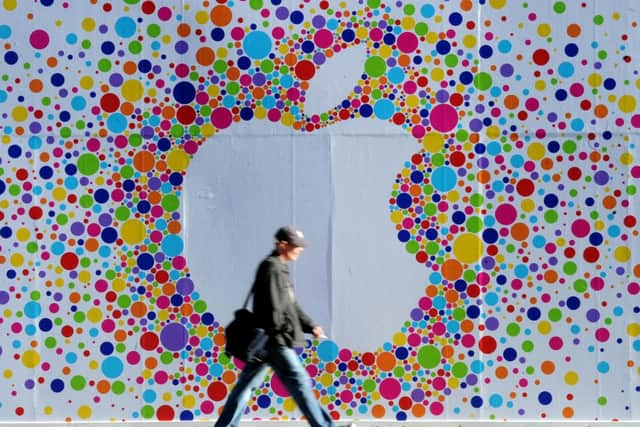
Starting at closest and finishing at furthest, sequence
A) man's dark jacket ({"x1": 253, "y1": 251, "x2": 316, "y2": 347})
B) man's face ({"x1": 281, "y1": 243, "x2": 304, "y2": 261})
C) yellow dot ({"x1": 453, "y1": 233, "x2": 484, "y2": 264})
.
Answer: man's dark jacket ({"x1": 253, "y1": 251, "x2": 316, "y2": 347}), man's face ({"x1": 281, "y1": 243, "x2": 304, "y2": 261}), yellow dot ({"x1": 453, "y1": 233, "x2": 484, "y2": 264})

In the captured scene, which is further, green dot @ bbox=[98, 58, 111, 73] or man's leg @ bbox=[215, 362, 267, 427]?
green dot @ bbox=[98, 58, 111, 73]

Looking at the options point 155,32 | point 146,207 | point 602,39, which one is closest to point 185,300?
point 146,207

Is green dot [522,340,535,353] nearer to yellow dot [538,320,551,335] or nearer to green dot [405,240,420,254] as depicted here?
yellow dot [538,320,551,335]

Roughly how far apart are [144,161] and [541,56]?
3612 millimetres

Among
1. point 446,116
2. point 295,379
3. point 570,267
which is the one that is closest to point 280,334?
point 295,379

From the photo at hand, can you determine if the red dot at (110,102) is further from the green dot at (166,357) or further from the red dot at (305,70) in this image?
the green dot at (166,357)

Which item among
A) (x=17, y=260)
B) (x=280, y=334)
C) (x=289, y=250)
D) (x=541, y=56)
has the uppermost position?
(x=541, y=56)

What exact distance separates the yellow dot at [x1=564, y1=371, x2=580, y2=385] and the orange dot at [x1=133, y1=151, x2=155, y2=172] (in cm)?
410

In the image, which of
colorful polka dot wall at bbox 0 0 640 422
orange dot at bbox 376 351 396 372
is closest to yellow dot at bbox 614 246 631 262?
colorful polka dot wall at bbox 0 0 640 422

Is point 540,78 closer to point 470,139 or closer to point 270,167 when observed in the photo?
A: point 470,139

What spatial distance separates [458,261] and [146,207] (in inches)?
110

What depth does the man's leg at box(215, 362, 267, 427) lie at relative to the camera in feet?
24.2

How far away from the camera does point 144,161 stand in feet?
27.8

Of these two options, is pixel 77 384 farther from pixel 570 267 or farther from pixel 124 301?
pixel 570 267
